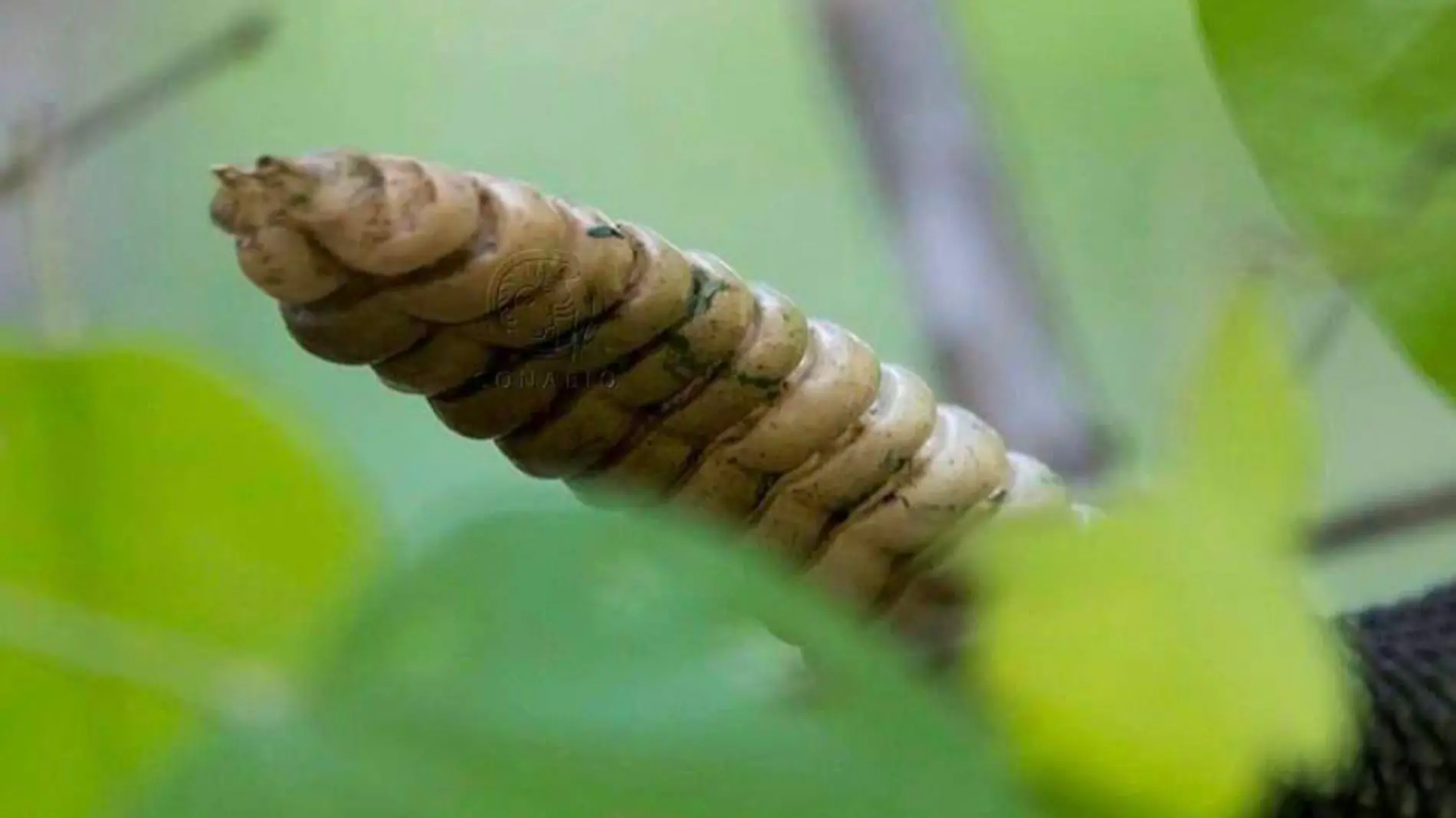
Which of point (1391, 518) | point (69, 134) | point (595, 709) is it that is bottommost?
point (595, 709)

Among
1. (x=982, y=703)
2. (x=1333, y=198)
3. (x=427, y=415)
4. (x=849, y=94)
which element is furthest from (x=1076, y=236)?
(x=982, y=703)

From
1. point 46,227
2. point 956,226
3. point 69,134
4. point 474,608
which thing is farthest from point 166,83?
point 474,608

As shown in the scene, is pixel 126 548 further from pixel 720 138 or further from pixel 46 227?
pixel 720 138

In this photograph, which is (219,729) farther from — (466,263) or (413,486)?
(413,486)

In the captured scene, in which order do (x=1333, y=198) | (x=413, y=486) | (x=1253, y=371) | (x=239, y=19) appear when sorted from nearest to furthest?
(x=1253, y=371) < (x=1333, y=198) < (x=413, y=486) < (x=239, y=19)

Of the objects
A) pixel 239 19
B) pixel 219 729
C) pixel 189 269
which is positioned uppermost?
pixel 239 19
